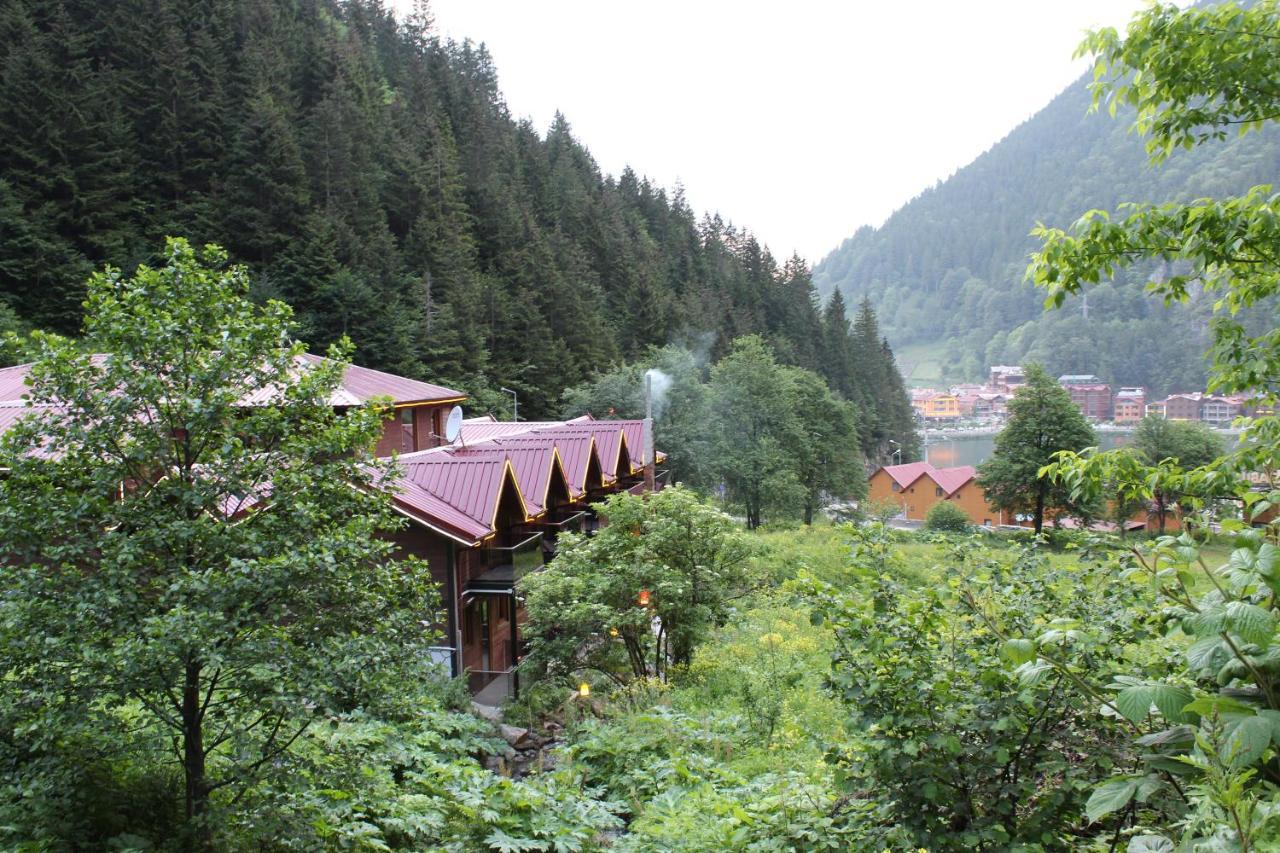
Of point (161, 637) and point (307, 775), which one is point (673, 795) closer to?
point (307, 775)

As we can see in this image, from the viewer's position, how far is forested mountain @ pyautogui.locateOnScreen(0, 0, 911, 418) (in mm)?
32844

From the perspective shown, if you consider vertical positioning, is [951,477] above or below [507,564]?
below

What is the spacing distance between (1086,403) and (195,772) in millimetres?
95741

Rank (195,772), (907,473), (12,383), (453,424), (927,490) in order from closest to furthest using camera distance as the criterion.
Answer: (195,772) < (12,383) < (453,424) < (927,490) < (907,473)

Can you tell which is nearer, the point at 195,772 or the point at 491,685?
the point at 195,772

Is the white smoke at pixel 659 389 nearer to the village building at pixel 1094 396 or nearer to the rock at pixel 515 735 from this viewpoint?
the rock at pixel 515 735

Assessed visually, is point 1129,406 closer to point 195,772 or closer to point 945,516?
point 945,516

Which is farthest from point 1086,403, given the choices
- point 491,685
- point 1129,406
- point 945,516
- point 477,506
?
point 477,506

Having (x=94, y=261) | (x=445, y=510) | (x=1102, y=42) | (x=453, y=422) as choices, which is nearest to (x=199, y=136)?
(x=94, y=261)

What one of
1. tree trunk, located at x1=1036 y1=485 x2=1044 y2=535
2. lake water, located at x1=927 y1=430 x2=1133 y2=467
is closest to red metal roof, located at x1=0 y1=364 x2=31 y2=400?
tree trunk, located at x1=1036 y1=485 x2=1044 y2=535

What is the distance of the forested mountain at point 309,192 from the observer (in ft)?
108

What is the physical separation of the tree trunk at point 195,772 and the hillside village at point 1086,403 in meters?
7.68

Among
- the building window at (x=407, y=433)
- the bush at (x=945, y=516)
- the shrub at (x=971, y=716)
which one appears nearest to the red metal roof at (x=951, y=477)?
the bush at (x=945, y=516)

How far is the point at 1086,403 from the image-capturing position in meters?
84.4
